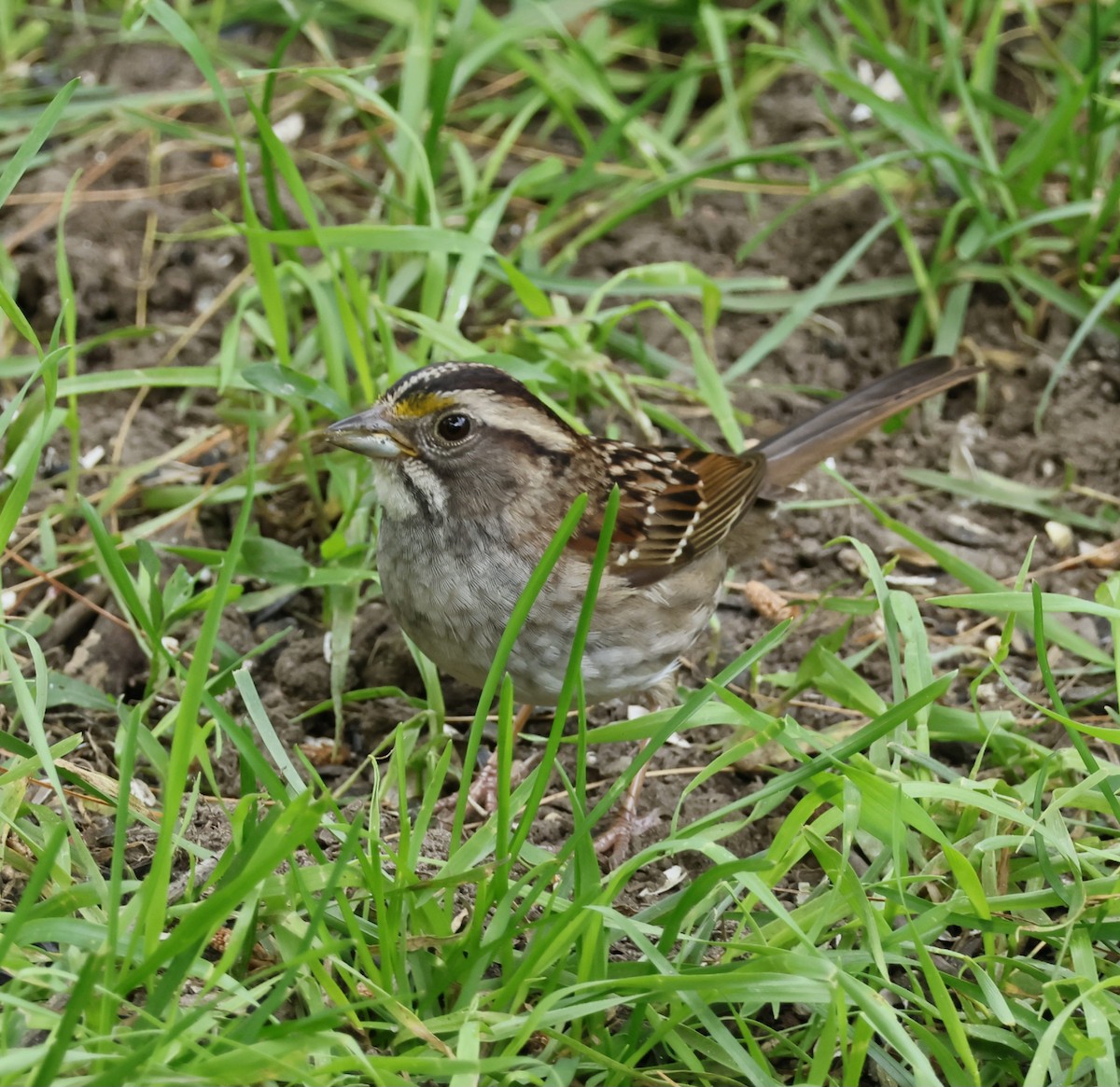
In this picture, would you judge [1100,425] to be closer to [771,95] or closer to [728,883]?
[771,95]

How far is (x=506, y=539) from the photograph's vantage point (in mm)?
3283

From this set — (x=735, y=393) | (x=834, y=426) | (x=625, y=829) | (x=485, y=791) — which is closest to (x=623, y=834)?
(x=625, y=829)

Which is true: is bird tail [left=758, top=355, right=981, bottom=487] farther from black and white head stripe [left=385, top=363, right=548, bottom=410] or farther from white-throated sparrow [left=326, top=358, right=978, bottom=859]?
black and white head stripe [left=385, top=363, right=548, bottom=410]

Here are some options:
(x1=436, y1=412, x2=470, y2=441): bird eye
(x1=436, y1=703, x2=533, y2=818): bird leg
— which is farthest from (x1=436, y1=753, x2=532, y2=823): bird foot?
(x1=436, y1=412, x2=470, y2=441): bird eye

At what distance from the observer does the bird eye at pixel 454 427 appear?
3.31m

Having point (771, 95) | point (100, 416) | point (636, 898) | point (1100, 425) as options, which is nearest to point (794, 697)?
point (636, 898)

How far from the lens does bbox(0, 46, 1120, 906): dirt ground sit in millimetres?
3688

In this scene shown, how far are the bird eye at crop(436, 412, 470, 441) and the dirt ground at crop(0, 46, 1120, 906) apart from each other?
0.71 m

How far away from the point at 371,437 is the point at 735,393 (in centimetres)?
177

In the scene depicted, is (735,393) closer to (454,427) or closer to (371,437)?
(454,427)

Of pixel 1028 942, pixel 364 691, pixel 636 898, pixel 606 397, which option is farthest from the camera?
pixel 606 397

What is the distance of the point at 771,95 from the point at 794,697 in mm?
2939

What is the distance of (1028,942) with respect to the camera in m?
2.88

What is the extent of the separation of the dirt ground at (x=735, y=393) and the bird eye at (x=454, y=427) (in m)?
0.71
